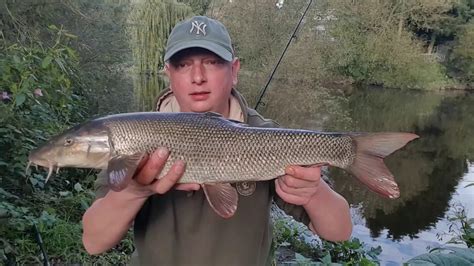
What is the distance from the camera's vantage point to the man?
5.45ft

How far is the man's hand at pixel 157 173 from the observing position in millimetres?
1607

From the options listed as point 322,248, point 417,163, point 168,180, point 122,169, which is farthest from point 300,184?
point 417,163

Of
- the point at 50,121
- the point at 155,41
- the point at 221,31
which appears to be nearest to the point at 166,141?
the point at 221,31

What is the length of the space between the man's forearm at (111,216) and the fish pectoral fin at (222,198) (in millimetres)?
231

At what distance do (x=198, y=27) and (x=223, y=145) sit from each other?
1.63 feet

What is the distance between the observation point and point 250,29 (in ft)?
39.7

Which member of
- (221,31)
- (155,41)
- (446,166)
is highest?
(221,31)

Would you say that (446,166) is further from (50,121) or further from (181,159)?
(181,159)

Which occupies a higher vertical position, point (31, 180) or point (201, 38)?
point (201, 38)

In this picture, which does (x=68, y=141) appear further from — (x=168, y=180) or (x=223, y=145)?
(x=223, y=145)

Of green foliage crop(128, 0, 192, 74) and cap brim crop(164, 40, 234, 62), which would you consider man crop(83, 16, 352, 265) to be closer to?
cap brim crop(164, 40, 234, 62)

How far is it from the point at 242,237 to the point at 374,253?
14.5ft

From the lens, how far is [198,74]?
1.80 m

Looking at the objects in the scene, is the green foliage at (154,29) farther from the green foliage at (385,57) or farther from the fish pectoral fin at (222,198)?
the fish pectoral fin at (222,198)
